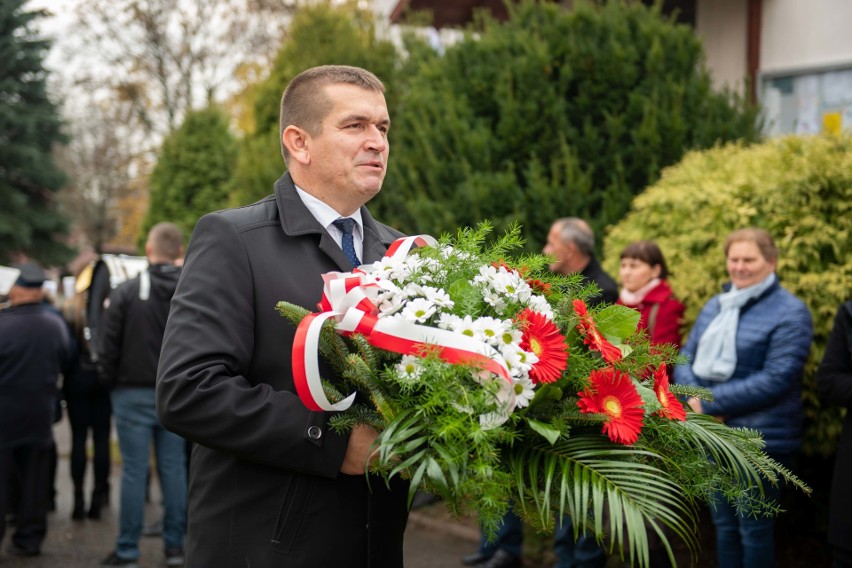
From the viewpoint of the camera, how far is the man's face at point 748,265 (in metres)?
5.15

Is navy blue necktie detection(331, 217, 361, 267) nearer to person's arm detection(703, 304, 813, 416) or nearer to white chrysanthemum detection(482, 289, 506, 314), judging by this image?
white chrysanthemum detection(482, 289, 506, 314)

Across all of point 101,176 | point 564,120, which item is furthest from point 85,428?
point 101,176

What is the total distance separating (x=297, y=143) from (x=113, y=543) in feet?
20.0

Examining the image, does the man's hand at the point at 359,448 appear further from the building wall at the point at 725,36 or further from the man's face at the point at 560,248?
the building wall at the point at 725,36

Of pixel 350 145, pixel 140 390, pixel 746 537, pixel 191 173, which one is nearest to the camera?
pixel 350 145

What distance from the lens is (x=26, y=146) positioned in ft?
74.0

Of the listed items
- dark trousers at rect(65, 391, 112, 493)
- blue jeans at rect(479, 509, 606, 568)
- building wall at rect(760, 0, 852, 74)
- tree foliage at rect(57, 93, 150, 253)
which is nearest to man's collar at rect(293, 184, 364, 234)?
blue jeans at rect(479, 509, 606, 568)

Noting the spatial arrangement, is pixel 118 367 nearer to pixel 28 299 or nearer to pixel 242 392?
pixel 28 299

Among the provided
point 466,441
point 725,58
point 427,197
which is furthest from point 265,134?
point 466,441

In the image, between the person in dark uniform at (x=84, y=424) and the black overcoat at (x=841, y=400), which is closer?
the black overcoat at (x=841, y=400)

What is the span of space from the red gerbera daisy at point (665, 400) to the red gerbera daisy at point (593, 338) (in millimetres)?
170

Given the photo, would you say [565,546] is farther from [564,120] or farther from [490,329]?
[490,329]

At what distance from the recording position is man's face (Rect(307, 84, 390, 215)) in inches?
102

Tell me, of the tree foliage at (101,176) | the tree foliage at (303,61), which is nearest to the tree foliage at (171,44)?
the tree foliage at (101,176)
